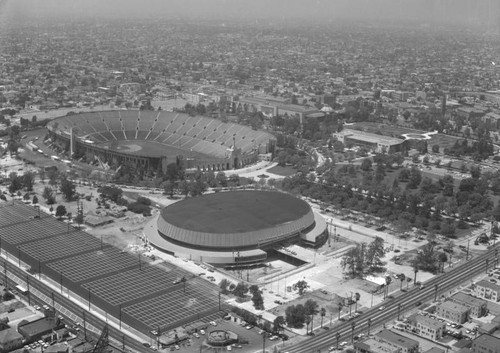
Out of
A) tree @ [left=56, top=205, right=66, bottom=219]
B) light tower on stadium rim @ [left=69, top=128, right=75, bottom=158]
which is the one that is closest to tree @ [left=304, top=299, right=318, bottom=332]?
tree @ [left=56, top=205, right=66, bottom=219]

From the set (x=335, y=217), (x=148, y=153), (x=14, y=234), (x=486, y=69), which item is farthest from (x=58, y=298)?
(x=486, y=69)

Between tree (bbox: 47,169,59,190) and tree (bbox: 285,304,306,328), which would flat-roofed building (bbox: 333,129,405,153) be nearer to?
tree (bbox: 47,169,59,190)

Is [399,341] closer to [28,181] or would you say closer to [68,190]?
[68,190]

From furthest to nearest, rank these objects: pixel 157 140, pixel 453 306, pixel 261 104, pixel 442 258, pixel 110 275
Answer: pixel 261 104 → pixel 157 140 → pixel 442 258 → pixel 110 275 → pixel 453 306

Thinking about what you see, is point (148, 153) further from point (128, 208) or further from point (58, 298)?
point (58, 298)

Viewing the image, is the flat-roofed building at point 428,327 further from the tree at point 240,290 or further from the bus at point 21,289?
the bus at point 21,289

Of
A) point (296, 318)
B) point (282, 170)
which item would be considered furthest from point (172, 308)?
point (282, 170)

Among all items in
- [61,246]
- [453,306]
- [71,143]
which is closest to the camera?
[453,306]
